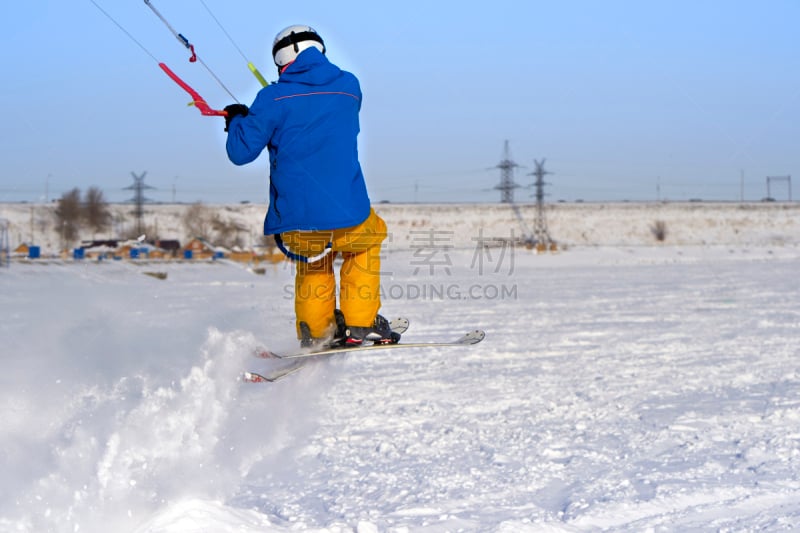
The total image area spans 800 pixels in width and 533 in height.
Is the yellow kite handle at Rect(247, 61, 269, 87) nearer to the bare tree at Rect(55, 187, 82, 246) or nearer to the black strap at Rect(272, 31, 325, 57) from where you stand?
the black strap at Rect(272, 31, 325, 57)

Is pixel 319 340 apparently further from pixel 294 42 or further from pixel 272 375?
pixel 294 42

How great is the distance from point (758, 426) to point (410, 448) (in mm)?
2850

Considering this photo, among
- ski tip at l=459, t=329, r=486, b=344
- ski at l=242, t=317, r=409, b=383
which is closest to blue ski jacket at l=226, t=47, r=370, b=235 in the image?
ski at l=242, t=317, r=409, b=383

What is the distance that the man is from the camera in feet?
16.5

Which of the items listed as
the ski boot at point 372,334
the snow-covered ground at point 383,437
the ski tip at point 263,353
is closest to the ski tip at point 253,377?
the snow-covered ground at point 383,437

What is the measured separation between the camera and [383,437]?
6.89 metres

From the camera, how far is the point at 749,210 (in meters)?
93.4

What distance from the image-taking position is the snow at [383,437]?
15.0ft

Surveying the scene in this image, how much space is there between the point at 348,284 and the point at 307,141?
44.0 inches

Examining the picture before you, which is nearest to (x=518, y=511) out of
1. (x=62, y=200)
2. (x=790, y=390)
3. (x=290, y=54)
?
(x=290, y=54)

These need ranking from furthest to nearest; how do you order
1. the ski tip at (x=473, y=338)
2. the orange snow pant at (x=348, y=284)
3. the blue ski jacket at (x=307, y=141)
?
the ski tip at (x=473, y=338) → the orange snow pant at (x=348, y=284) → the blue ski jacket at (x=307, y=141)

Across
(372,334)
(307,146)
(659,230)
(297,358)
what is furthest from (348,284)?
(659,230)

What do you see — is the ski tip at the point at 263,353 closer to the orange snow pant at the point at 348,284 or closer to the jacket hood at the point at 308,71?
the orange snow pant at the point at 348,284

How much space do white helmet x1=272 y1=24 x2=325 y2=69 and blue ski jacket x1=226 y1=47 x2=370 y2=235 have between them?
0.08 meters
